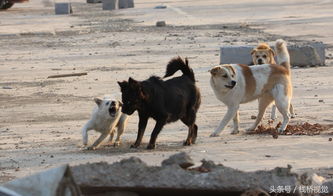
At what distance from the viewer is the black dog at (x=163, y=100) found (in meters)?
12.9

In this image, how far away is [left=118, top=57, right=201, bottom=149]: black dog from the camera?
509 inches

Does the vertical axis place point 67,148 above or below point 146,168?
below

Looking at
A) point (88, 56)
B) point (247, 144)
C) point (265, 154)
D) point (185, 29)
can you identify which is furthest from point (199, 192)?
point (185, 29)

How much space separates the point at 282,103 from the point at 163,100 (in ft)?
6.37

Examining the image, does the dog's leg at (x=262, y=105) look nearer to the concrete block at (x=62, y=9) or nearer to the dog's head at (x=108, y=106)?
the dog's head at (x=108, y=106)

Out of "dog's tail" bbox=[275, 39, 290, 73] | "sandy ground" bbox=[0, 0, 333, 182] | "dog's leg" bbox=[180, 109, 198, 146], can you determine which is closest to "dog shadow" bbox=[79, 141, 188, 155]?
"sandy ground" bbox=[0, 0, 333, 182]

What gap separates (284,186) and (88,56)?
63.2 feet

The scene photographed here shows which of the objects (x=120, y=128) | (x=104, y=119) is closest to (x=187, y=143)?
(x=120, y=128)

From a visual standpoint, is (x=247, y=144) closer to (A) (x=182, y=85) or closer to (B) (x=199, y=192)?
(A) (x=182, y=85)

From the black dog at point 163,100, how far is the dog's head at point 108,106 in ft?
1.17

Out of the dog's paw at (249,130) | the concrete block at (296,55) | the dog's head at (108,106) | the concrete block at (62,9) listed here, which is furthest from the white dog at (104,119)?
the concrete block at (62,9)

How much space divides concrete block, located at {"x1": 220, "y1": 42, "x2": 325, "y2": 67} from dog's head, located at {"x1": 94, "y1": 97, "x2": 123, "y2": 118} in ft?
30.9

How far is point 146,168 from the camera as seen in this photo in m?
8.63

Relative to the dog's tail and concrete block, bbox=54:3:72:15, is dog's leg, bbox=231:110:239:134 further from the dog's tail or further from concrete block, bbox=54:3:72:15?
concrete block, bbox=54:3:72:15
